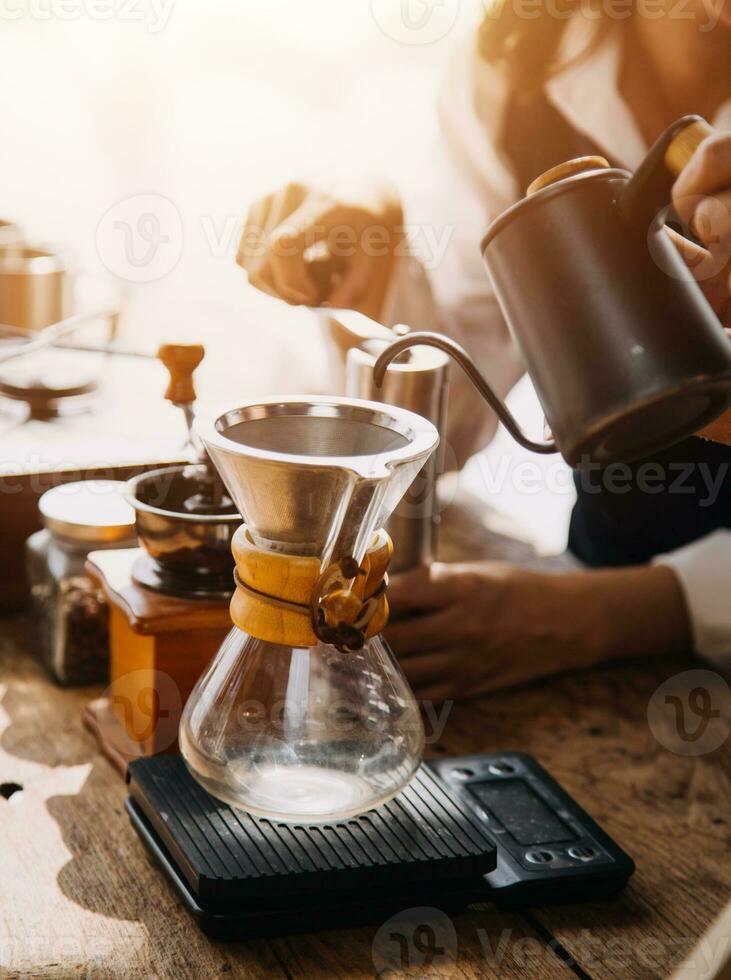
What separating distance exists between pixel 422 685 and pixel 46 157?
8.30ft

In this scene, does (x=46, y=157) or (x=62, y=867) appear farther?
(x=46, y=157)

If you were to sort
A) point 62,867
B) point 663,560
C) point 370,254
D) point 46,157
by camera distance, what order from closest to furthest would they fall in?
point 62,867 → point 663,560 → point 370,254 → point 46,157

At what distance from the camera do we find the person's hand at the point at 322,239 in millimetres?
1080

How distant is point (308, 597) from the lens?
0.55 m

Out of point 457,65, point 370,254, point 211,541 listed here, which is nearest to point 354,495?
point 211,541

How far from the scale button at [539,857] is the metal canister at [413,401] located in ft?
0.87

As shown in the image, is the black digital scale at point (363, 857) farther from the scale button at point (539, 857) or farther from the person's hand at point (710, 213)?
the person's hand at point (710, 213)

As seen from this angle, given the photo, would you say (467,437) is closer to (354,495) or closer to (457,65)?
(457,65)

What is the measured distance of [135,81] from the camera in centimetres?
308

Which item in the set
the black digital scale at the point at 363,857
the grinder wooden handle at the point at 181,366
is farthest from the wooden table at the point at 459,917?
the grinder wooden handle at the point at 181,366

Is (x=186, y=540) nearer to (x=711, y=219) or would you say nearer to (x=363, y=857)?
(x=363, y=857)

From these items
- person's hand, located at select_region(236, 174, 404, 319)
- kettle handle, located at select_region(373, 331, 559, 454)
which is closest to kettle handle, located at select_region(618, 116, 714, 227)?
kettle handle, located at select_region(373, 331, 559, 454)

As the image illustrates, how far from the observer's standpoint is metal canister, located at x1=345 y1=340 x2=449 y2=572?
0.78m

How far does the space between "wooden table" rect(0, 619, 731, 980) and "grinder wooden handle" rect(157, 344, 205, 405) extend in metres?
0.25
